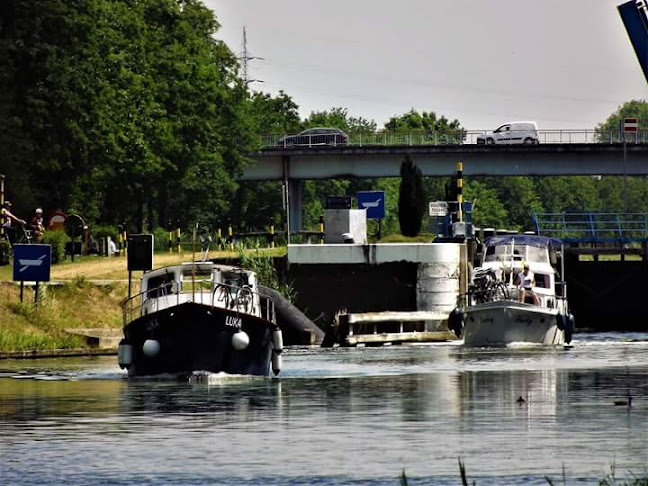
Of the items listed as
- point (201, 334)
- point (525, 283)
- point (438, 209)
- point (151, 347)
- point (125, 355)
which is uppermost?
point (438, 209)

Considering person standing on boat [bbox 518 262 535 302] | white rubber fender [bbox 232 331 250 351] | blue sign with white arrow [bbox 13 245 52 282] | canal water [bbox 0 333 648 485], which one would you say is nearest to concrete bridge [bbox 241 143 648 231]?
person standing on boat [bbox 518 262 535 302]

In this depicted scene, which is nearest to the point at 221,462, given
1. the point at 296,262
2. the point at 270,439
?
the point at 270,439

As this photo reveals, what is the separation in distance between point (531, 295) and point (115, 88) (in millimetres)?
33663

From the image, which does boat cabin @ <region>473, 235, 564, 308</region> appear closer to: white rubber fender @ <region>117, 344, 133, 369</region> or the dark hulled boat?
the dark hulled boat

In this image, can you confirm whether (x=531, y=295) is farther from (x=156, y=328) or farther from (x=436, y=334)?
(x=156, y=328)

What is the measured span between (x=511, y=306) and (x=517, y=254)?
8613 mm

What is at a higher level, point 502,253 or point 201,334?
point 502,253

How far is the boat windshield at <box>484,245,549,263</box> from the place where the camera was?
78.1 meters

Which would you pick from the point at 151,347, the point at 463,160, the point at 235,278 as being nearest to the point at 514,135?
the point at 463,160

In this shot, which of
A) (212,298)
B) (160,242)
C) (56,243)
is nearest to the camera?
(212,298)

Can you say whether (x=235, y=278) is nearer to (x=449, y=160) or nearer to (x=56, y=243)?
(x=56, y=243)

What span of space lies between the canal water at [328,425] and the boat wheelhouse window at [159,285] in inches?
90.8

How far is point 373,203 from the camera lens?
9556cm

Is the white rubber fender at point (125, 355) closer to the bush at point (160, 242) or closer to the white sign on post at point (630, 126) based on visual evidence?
the bush at point (160, 242)
